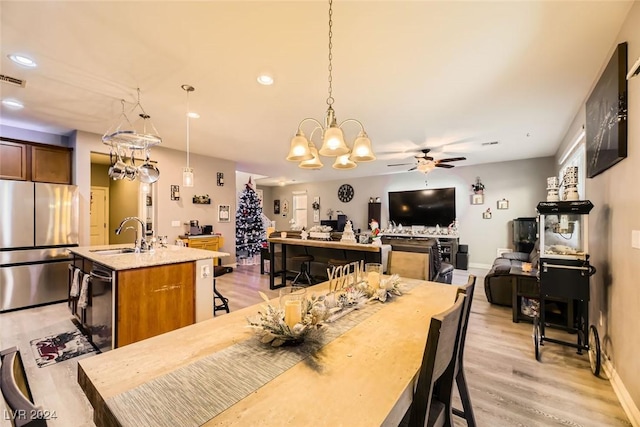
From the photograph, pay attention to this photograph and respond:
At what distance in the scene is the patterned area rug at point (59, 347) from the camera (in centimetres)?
258

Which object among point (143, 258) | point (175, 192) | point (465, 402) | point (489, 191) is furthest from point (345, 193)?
point (465, 402)

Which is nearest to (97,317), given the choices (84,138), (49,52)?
(49,52)

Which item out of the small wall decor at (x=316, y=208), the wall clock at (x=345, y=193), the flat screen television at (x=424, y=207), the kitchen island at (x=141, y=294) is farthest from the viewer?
the small wall decor at (x=316, y=208)

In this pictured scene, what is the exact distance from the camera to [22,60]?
249 centimetres

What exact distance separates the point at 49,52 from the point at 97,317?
241 cm

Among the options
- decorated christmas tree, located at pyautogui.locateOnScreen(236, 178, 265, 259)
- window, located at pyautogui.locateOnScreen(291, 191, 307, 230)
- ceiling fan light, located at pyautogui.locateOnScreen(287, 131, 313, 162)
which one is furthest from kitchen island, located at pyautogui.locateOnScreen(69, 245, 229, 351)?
window, located at pyautogui.locateOnScreen(291, 191, 307, 230)

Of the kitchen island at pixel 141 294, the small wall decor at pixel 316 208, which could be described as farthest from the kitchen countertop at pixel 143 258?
the small wall decor at pixel 316 208

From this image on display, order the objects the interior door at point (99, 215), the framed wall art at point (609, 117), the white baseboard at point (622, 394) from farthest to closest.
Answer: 1. the interior door at point (99, 215)
2. the framed wall art at point (609, 117)
3. the white baseboard at point (622, 394)

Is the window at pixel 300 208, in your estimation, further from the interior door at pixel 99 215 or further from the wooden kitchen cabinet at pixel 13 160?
the wooden kitchen cabinet at pixel 13 160

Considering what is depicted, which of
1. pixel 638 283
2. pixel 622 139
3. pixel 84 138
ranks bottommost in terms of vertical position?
pixel 638 283

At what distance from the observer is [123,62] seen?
98.3 inches

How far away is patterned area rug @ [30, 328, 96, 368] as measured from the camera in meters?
2.58

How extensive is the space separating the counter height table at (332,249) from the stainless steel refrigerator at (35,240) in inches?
120

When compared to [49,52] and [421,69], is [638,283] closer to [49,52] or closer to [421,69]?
[421,69]
